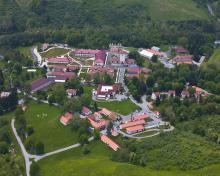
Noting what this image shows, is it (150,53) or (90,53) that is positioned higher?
(150,53)

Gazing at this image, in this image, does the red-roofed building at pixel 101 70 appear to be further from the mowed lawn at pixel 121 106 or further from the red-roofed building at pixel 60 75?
the mowed lawn at pixel 121 106

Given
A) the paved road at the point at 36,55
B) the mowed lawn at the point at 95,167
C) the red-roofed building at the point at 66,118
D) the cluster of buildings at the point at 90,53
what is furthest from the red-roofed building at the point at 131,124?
the paved road at the point at 36,55

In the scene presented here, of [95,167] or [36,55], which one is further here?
[36,55]

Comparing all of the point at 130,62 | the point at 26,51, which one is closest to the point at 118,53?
the point at 130,62

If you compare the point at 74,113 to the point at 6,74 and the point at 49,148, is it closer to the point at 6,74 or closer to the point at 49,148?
the point at 49,148

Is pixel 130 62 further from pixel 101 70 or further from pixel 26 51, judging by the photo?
pixel 26 51

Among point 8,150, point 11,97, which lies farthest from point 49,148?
point 11,97
